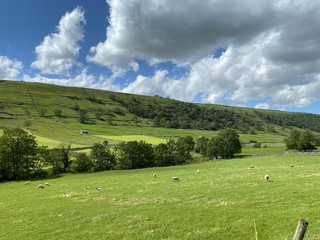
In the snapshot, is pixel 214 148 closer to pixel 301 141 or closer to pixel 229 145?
pixel 229 145

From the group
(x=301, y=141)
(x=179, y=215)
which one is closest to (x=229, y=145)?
(x=301, y=141)

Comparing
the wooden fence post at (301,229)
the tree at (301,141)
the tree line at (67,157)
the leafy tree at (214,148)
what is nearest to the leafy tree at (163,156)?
the tree line at (67,157)

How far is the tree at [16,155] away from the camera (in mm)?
77625

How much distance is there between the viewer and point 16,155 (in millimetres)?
80188

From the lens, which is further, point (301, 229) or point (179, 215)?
point (179, 215)

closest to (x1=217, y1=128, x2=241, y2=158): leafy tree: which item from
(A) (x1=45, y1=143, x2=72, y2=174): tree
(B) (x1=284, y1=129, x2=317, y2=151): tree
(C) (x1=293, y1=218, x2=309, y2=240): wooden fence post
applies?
(B) (x1=284, y1=129, x2=317, y2=151): tree

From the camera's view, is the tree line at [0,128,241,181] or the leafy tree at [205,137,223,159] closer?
the tree line at [0,128,241,181]

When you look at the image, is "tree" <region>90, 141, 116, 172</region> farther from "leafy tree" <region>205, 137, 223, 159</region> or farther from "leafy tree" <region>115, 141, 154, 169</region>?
"leafy tree" <region>205, 137, 223, 159</region>

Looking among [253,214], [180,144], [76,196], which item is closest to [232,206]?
[253,214]

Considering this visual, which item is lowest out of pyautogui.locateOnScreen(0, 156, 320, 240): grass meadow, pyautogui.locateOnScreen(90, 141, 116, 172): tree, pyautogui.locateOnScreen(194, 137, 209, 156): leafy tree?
pyautogui.locateOnScreen(0, 156, 320, 240): grass meadow

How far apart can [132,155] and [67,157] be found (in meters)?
20.0

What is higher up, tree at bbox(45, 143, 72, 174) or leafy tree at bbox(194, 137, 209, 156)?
leafy tree at bbox(194, 137, 209, 156)

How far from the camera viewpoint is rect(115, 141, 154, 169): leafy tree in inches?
3698

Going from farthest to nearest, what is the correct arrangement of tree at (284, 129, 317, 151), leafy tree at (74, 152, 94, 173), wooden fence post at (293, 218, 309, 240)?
1. tree at (284, 129, 317, 151)
2. leafy tree at (74, 152, 94, 173)
3. wooden fence post at (293, 218, 309, 240)
